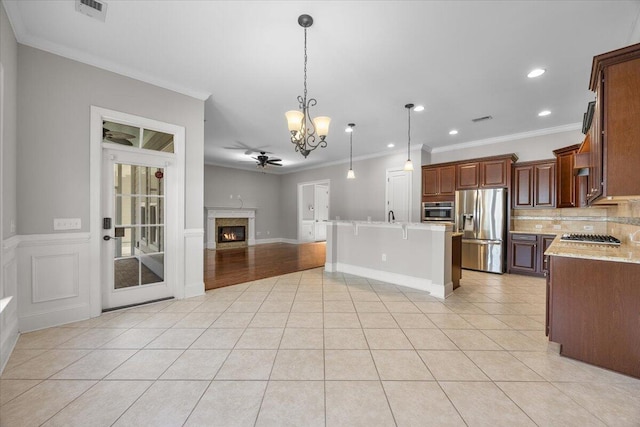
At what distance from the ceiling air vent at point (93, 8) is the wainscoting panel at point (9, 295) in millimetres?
2005

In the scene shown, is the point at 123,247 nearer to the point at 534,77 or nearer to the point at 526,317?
the point at 526,317

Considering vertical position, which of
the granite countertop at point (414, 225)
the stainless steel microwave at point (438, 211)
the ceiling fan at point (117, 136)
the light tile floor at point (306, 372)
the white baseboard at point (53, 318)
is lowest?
the light tile floor at point (306, 372)

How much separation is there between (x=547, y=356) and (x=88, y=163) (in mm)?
4720

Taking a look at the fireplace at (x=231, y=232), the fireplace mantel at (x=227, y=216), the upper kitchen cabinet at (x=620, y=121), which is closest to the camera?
the upper kitchen cabinet at (x=620, y=121)

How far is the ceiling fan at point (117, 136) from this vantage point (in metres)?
2.91

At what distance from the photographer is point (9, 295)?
221 centimetres

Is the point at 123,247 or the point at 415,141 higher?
the point at 415,141

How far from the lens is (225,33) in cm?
240

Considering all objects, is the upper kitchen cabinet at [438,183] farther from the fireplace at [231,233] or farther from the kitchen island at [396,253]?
the fireplace at [231,233]

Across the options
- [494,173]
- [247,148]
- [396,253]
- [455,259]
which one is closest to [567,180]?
[494,173]

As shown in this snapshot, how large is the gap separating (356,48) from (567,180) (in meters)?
4.38

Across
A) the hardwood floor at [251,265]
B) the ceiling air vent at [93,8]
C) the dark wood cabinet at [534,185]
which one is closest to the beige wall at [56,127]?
the ceiling air vent at [93,8]

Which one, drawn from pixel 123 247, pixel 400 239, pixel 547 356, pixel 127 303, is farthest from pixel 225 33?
pixel 547 356

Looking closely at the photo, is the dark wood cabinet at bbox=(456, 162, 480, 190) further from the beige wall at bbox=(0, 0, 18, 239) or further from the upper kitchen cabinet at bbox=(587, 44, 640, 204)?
the beige wall at bbox=(0, 0, 18, 239)
